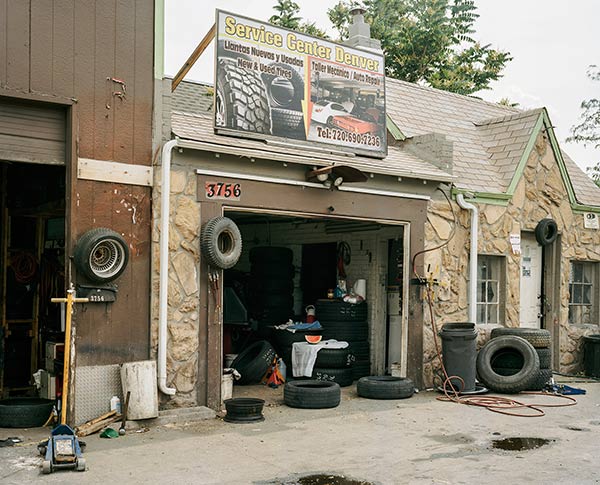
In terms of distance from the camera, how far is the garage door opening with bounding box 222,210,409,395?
12.9 metres

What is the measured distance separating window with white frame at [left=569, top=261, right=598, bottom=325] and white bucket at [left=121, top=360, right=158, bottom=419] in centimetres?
936

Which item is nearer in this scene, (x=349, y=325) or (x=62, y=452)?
(x=62, y=452)

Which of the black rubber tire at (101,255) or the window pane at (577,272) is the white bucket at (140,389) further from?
the window pane at (577,272)

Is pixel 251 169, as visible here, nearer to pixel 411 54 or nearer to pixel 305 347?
pixel 305 347

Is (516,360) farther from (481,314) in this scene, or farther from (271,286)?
(271,286)

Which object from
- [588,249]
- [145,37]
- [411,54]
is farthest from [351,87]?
[411,54]

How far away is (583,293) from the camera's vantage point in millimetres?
15203

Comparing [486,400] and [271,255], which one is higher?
[271,255]

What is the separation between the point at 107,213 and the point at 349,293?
19.1 feet

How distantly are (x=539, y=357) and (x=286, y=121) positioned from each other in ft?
18.7

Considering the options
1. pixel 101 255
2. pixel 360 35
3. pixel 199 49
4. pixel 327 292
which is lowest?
pixel 327 292

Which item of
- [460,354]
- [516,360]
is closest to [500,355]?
[516,360]

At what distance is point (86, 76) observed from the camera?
883 cm

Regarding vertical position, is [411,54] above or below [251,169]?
above
